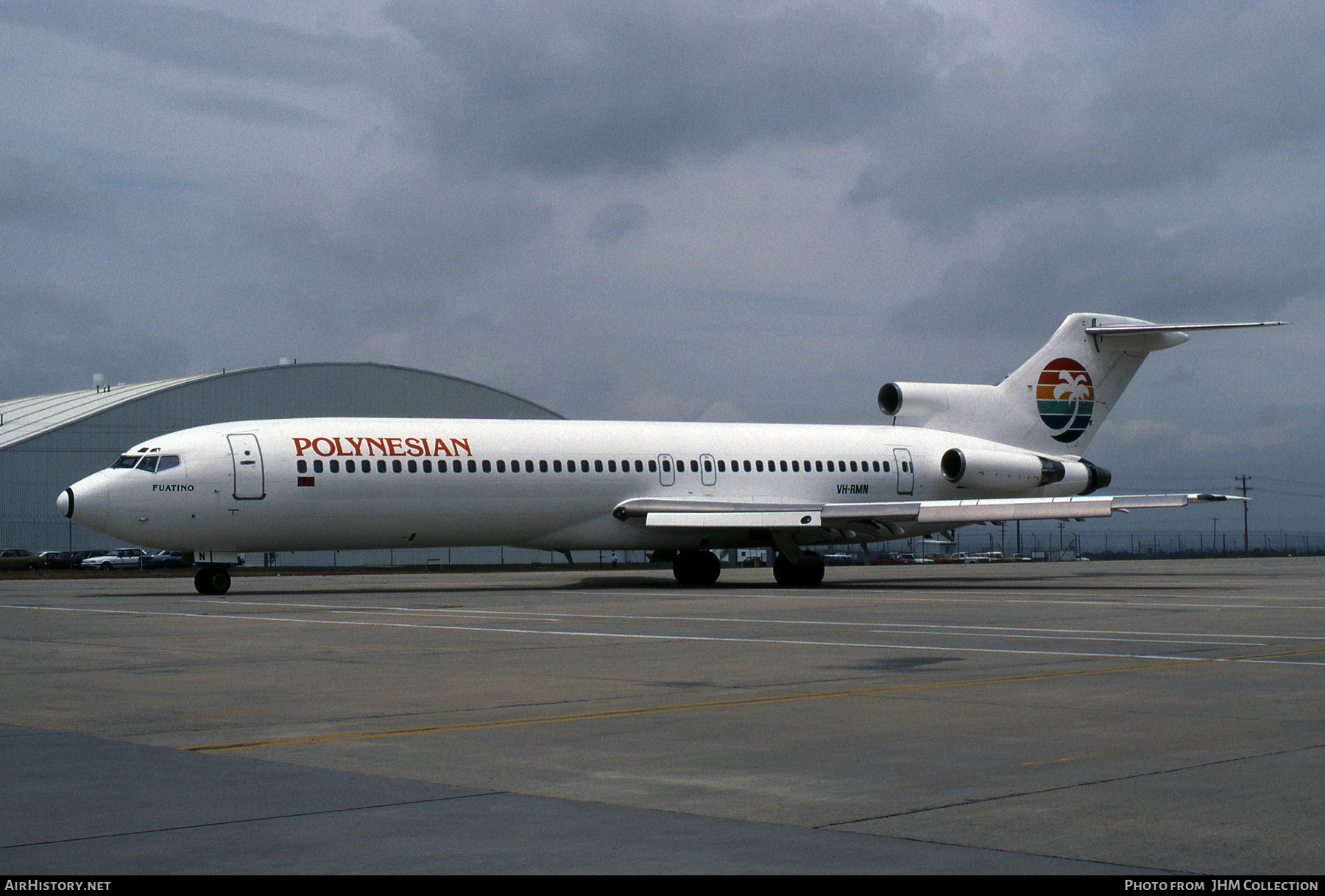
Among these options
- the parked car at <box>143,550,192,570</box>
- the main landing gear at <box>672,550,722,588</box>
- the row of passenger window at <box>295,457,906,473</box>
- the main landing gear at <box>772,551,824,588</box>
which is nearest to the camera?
the row of passenger window at <box>295,457,906,473</box>

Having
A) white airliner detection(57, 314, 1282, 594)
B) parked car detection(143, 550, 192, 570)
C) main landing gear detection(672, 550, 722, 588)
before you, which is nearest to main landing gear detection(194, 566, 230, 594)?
white airliner detection(57, 314, 1282, 594)

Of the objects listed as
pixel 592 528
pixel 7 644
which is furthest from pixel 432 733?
pixel 592 528

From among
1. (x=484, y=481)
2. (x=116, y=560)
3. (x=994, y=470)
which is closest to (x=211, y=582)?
(x=484, y=481)

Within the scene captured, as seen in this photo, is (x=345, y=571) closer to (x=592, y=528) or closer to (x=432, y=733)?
(x=592, y=528)

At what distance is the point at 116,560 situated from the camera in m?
63.2

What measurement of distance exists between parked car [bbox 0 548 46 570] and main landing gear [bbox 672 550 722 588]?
30.9 meters

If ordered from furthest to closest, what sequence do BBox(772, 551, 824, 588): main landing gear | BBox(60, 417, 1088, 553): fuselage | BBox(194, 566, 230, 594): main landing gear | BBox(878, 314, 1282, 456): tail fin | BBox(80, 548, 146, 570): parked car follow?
BBox(80, 548, 146, 570): parked car
BBox(878, 314, 1282, 456): tail fin
BBox(772, 551, 824, 588): main landing gear
BBox(194, 566, 230, 594): main landing gear
BBox(60, 417, 1088, 553): fuselage

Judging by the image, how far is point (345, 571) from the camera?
53.0m

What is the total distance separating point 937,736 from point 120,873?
5.43 m

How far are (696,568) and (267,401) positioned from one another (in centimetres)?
3305

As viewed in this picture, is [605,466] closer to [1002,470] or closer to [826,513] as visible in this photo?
[826,513]

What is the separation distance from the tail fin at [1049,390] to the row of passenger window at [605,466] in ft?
10.1

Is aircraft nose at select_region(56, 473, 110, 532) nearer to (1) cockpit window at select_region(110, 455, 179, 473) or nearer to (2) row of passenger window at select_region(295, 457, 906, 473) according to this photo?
(1) cockpit window at select_region(110, 455, 179, 473)

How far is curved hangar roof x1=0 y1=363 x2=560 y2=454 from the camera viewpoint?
62.5 meters
